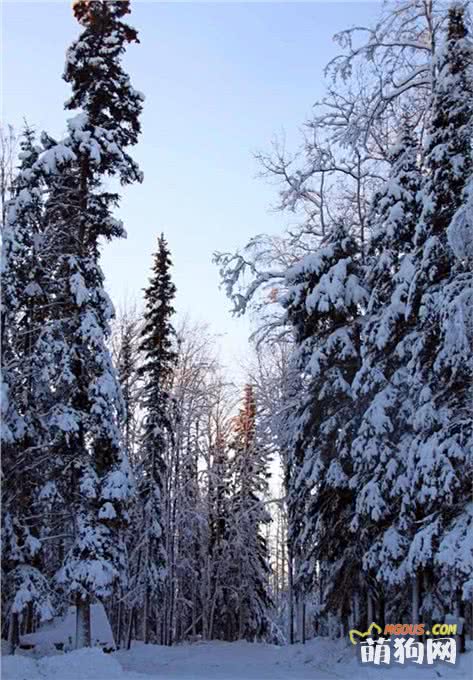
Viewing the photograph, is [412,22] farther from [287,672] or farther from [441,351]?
[287,672]

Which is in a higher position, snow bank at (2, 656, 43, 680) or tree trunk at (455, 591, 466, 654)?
tree trunk at (455, 591, 466, 654)

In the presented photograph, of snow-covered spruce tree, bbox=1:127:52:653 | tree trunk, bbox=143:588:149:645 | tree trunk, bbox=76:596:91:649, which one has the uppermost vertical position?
snow-covered spruce tree, bbox=1:127:52:653

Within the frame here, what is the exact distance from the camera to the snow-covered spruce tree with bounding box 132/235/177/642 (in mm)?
29875

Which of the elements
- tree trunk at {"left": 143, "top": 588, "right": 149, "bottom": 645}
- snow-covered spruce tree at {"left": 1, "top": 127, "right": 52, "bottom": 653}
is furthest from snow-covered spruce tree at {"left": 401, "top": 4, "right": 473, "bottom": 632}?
tree trunk at {"left": 143, "top": 588, "right": 149, "bottom": 645}

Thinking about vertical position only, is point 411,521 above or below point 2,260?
below

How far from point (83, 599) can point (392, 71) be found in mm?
16344

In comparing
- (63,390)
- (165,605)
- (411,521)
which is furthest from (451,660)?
(165,605)

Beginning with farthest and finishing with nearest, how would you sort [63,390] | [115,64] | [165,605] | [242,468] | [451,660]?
[242,468]
[165,605]
[115,64]
[63,390]
[451,660]

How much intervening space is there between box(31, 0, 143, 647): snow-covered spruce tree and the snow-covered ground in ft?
7.74

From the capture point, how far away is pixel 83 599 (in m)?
17.1

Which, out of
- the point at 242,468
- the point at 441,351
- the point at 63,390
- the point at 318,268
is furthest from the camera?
the point at 242,468

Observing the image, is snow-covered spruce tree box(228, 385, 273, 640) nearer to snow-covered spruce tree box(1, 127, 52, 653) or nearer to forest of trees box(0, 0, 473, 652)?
forest of trees box(0, 0, 473, 652)

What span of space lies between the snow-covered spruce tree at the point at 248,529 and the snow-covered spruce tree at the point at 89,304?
51.7 feet

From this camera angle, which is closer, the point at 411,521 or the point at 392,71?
the point at 411,521
